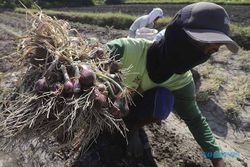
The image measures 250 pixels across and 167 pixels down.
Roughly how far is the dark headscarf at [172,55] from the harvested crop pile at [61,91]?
0.32 metres

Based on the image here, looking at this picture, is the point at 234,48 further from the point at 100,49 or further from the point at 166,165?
the point at 166,165

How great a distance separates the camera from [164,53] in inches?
87.8

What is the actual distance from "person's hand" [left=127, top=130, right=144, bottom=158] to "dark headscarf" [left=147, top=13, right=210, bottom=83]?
392 mm

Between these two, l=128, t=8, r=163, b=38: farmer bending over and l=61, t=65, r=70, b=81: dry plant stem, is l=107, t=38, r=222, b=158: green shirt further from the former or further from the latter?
l=128, t=8, r=163, b=38: farmer bending over

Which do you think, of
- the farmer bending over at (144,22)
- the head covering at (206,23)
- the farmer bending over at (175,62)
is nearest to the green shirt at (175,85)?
the farmer bending over at (175,62)

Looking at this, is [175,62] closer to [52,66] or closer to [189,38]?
[189,38]

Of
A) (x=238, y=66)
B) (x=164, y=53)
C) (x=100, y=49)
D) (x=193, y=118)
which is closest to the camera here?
(x=100, y=49)

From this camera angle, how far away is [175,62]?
2.20 m

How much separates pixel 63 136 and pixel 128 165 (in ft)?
2.45

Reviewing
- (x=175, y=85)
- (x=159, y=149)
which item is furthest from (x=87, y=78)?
(x=159, y=149)

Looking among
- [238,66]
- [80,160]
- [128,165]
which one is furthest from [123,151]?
[238,66]

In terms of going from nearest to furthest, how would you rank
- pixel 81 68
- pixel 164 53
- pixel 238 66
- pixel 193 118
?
pixel 81 68, pixel 164 53, pixel 193 118, pixel 238 66

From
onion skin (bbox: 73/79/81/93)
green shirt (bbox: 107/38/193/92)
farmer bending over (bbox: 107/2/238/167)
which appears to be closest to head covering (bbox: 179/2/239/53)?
farmer bending over (bbox: 107/2/238/167)

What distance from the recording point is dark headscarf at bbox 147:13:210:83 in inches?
80.8
